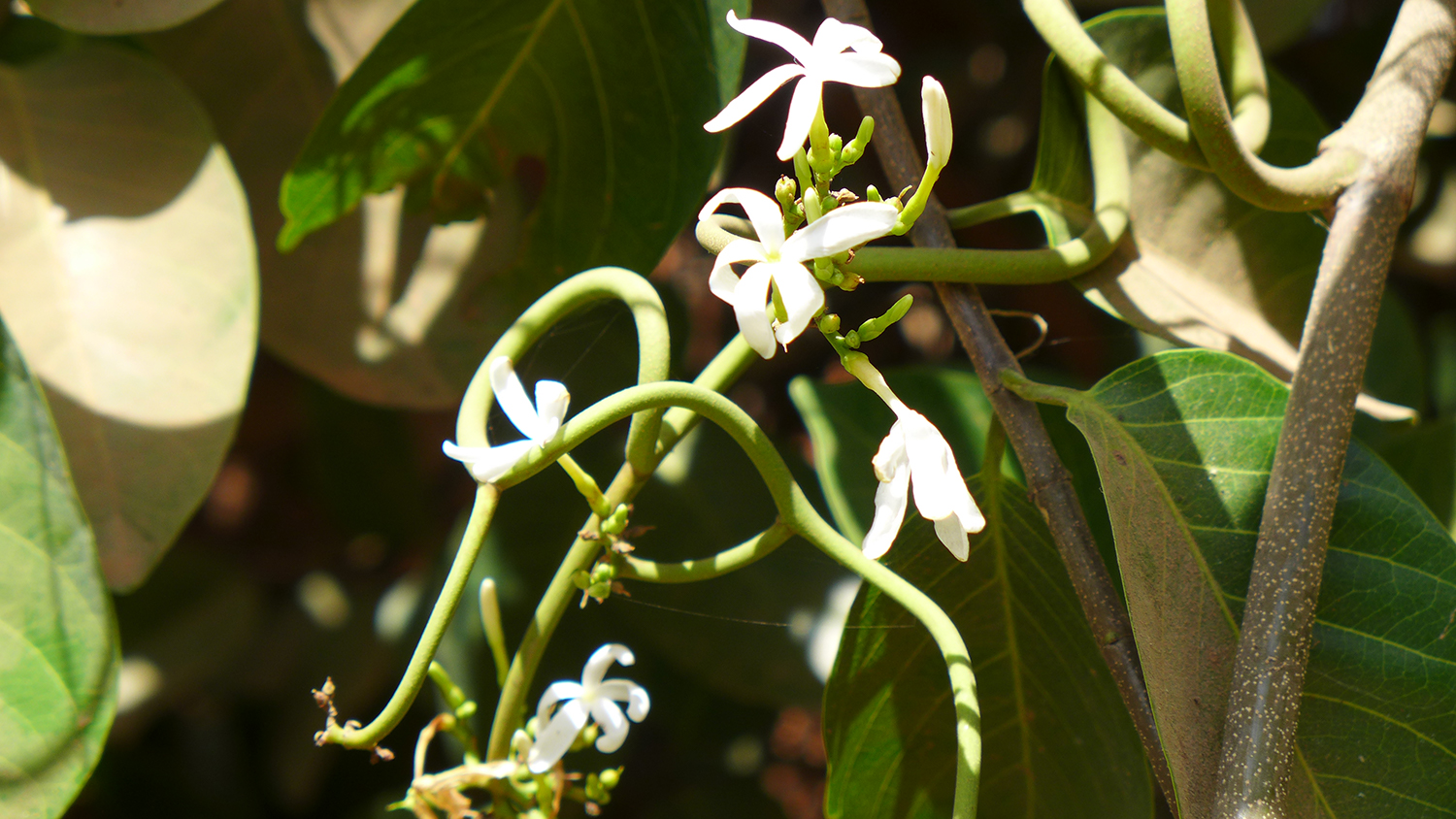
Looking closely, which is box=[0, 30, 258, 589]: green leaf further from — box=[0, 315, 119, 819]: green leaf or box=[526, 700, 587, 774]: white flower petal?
box=[526, 700, 587, 774]: white flower petal

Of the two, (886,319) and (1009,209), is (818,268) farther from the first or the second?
(1009,209)

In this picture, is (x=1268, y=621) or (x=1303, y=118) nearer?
(x=1268, y=621)

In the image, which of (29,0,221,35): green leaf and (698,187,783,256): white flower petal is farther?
(29,0,221,35): green leaf

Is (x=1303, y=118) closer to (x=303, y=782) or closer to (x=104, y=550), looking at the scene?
(x=104, y=550)

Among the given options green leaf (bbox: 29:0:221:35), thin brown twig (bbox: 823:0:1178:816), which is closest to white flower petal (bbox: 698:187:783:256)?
thin brown twig (bbox: 823:0:1178:816)

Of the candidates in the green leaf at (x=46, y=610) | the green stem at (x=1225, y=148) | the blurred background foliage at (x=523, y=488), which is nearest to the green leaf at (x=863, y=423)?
the blurred background foliage at (x=523, y=488)

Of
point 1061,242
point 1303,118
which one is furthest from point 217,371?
point 1303,118

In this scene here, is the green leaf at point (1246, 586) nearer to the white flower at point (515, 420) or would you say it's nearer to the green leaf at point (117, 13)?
the white flower at point (515, 420)
